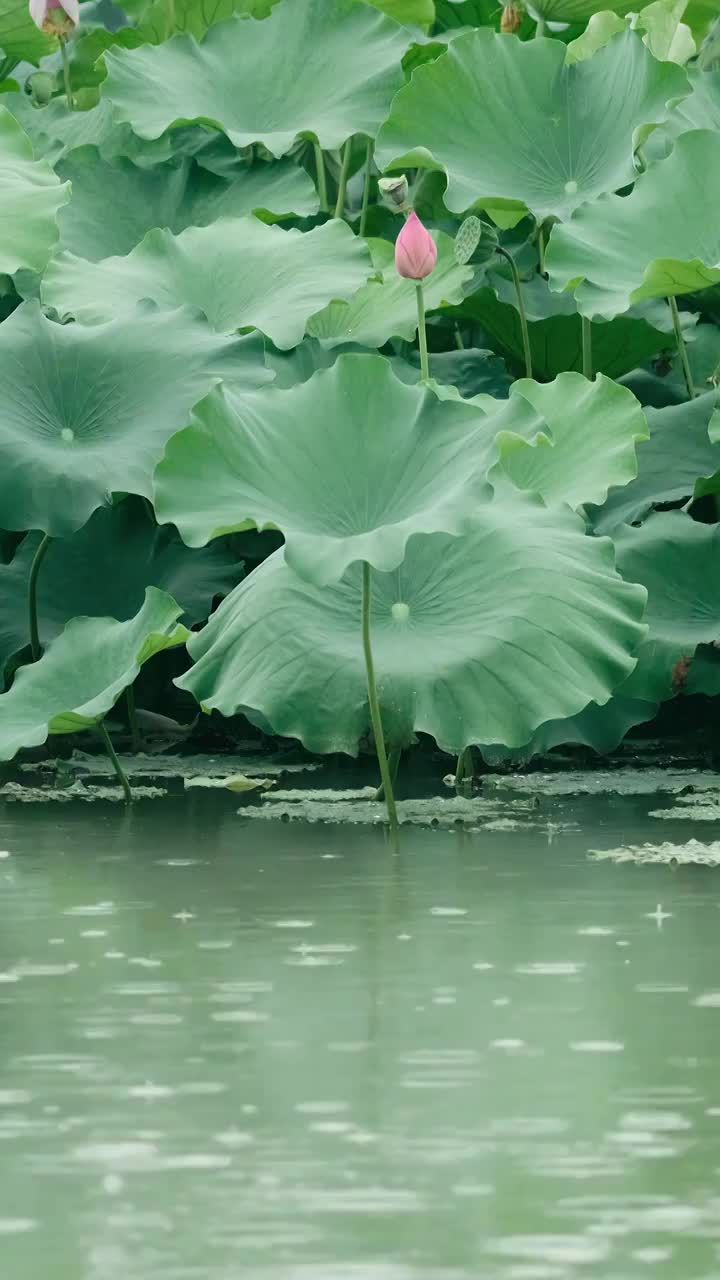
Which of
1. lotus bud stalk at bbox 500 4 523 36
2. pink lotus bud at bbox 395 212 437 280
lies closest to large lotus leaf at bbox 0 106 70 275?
pink lotus bud at bbox 395 212 437 280

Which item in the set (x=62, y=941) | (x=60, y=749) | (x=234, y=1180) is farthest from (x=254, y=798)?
(x=234, y=1180)

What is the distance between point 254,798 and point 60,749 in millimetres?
546

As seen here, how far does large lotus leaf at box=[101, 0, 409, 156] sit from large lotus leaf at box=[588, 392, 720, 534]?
2.91 ft

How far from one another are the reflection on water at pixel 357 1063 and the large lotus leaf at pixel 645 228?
1092 millimetres

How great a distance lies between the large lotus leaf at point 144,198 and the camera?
4.06 metres

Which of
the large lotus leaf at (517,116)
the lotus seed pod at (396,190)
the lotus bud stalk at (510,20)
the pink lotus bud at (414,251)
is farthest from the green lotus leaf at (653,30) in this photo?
the pink lotus bud at (414,251)

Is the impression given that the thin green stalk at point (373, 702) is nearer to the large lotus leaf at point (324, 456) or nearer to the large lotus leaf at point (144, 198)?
the large lotus leaf at point (324, 456)

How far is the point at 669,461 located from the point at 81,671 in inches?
42.5

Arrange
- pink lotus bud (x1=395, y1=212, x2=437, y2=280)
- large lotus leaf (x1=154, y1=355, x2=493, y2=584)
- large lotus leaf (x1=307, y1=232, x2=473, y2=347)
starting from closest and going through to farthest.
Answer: large lotus leaf (x1=154, y1=355, x2=493, y2=584)
pink lotus bud (x1=395, y1=212, x2=437, y2=280)
large lotus leaf (x1=307, y1=232, x2=473, y2=347)

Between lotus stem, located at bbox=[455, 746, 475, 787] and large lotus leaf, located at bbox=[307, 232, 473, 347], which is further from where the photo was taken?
large lotus leaf, located at bbox=[307, 232, 473, 347]

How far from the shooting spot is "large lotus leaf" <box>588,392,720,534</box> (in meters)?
3.46

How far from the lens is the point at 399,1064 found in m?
1.68

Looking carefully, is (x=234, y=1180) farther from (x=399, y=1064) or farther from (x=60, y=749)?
(x=60, y=749)

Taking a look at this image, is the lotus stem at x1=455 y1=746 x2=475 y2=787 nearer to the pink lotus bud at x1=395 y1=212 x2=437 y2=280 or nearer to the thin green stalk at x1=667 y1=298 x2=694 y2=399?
the pink lotus bud at x1=395 y1=212 x2=437 y2=280
